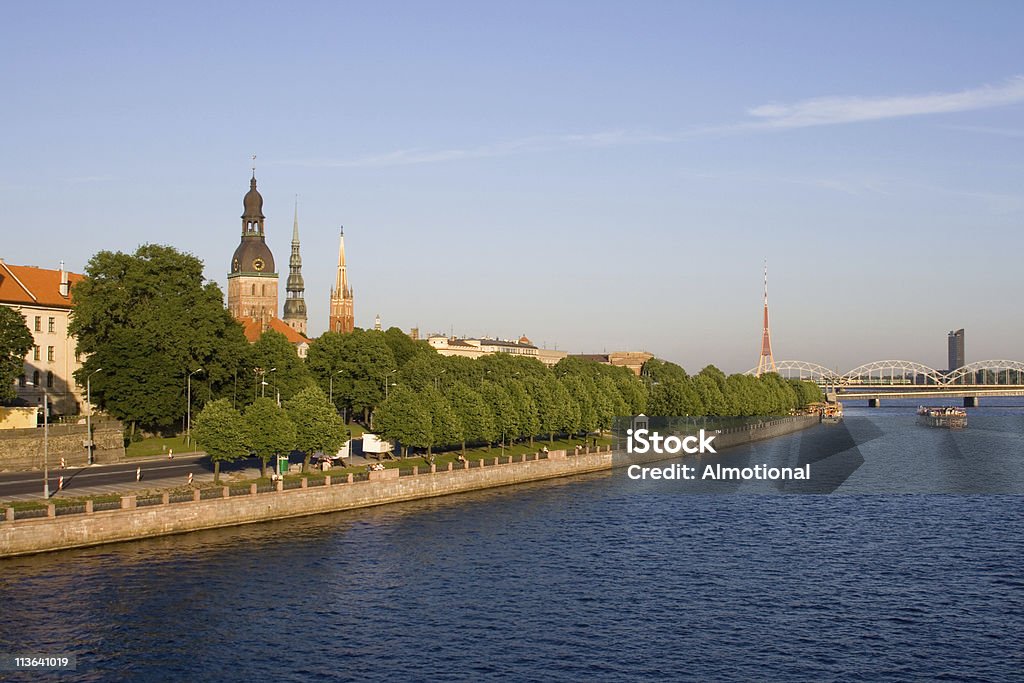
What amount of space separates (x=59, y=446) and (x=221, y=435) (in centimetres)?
1538

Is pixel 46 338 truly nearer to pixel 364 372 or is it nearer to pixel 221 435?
pixel 364 372

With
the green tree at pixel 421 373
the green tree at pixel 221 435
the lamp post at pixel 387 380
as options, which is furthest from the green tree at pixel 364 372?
the green tree at pixel 221 435

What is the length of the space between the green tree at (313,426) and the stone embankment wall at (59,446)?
1617 centimetres

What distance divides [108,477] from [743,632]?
53.9 metres

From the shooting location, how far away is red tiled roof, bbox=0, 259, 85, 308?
12231 cm

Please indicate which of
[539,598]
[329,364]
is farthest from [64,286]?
[539,598]

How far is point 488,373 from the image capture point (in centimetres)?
18425

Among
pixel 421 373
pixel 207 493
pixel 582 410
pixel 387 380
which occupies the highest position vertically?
pixel 421 373

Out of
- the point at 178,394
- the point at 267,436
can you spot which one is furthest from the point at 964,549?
the point at 178,394

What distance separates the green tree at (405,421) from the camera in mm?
107062

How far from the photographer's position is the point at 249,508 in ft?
265

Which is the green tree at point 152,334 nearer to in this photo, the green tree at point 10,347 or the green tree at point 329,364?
the green tree at point 10,347

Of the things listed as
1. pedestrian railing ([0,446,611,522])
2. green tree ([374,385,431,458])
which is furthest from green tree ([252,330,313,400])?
pedestrian railing ([0,446,611,522])

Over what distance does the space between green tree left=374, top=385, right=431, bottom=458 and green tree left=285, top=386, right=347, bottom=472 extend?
913cm
